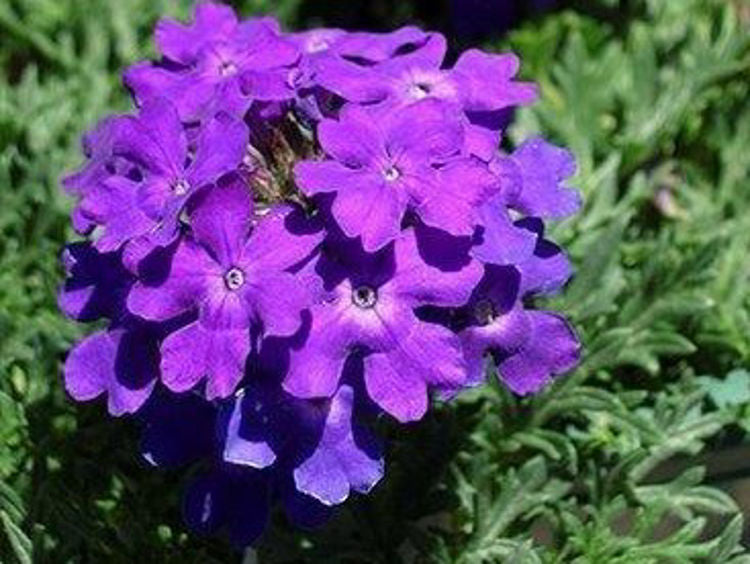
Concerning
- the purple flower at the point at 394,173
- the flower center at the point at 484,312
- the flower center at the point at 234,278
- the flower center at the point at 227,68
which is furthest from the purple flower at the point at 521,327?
the flower center at the point at 227,68

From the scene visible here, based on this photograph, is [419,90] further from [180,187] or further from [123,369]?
[123,369]

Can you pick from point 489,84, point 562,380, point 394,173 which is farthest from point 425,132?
point 562,380

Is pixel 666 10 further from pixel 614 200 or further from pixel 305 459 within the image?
pixel 305 459

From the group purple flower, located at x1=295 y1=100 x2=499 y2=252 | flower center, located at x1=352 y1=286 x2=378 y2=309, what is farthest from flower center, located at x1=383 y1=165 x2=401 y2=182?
flower center, located at x1=352 y1=286 x2=378 y2=309

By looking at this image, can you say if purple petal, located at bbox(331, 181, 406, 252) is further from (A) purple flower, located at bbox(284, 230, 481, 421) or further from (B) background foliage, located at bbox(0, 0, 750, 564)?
(B) background foliage, located at bbox(0, 0, 750, 564)


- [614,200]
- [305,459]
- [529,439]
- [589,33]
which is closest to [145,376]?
[305,459]
